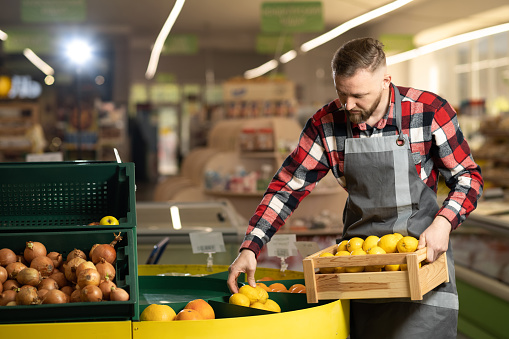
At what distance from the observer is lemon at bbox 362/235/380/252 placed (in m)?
2.27

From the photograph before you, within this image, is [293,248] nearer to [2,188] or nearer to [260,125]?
[2,188]

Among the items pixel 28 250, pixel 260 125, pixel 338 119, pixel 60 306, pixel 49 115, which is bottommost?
pixel 60 306

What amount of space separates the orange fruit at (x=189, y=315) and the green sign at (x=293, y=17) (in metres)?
7.70

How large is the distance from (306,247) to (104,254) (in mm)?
1204

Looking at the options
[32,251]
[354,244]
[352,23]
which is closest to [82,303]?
[32,251]

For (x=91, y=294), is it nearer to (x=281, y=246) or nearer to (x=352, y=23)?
(x=281, y=246)

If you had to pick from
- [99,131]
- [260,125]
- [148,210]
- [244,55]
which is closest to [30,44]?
[99,131]

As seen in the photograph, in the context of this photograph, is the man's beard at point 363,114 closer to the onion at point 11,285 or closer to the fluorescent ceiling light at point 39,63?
the onion at point 11,285

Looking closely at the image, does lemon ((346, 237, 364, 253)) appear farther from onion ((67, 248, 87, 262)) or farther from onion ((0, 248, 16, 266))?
onion ((0, 248, 16, 266))

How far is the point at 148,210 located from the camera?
16.9 ft

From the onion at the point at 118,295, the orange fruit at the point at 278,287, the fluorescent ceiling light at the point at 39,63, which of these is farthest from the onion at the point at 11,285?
the fluorescent ceiling light at the point at 39,63

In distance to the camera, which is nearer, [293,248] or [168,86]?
[293,248]

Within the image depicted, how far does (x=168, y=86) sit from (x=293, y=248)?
69.3 feet

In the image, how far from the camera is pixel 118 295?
2.05 metres
